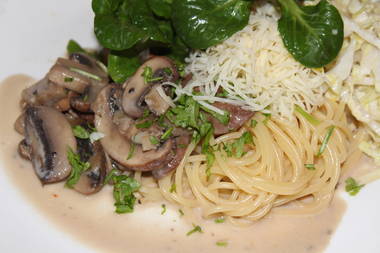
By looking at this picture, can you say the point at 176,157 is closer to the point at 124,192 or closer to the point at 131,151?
the point at 131,151

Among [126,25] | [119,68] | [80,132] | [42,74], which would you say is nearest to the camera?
[80,132]

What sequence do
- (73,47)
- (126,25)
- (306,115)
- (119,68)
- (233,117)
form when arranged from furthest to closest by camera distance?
(73,47) → (119,68) → (126,25) → (306,115) → (233,117)

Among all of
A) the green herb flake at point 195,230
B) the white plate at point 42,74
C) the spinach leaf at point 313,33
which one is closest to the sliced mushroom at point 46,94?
the white plate at point 42,74

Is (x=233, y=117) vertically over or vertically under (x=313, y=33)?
under

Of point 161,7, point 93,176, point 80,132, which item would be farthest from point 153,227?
point 161,7

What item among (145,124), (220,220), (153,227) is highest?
(145,124)

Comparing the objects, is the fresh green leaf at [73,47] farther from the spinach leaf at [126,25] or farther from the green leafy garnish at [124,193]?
the green leafy garnish at [124,193]

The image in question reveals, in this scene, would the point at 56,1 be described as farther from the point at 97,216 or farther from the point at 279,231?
the point at 279,231
